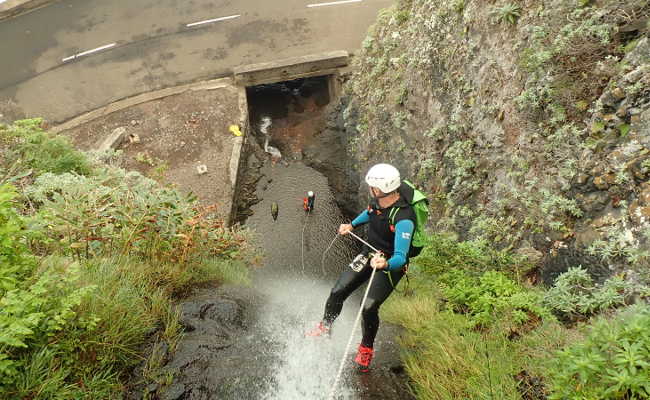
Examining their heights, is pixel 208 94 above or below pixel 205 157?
above

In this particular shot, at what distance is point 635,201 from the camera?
219 inches

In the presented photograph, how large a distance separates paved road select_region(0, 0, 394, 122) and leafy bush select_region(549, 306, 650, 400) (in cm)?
1460

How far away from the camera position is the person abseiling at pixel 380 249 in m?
5.23

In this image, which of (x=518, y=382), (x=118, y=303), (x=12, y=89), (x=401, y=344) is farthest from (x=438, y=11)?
(x=12, y=89)

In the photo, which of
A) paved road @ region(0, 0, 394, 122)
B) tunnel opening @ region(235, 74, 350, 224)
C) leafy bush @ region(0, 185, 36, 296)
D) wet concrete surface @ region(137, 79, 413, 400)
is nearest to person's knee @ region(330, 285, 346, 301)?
wet concrete surface @ region(137, 79, 413, 400)

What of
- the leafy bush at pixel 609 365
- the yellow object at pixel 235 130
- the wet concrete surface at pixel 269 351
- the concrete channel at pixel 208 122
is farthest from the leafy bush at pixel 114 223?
the yellow object at pixel 235 130

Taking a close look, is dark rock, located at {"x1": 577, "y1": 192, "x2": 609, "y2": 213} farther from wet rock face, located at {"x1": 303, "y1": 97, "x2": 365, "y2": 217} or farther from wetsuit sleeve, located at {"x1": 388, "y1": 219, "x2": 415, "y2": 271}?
wet rock face, located at {"x1": 303, "y1": 97, "x2": 365, "y2": 217}

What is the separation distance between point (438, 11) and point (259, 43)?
8.19 meters

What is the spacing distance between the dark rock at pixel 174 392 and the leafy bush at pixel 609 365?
13.6 ft

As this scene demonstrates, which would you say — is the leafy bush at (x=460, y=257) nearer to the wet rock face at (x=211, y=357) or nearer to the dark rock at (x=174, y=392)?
the wet rock face at (x=211, y=357)

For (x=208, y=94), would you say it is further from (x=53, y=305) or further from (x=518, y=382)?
(x=518, y=382)

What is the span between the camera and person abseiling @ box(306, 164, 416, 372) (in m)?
5.23

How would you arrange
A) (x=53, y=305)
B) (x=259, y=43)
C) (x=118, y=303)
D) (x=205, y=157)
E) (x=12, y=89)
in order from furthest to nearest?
(x=259, y=43) → (x=12, y=89) → (x=205, y=157) → (x=118, y=303) → (x=53, y=305)

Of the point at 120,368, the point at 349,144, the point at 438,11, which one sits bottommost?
the point at 349,144
